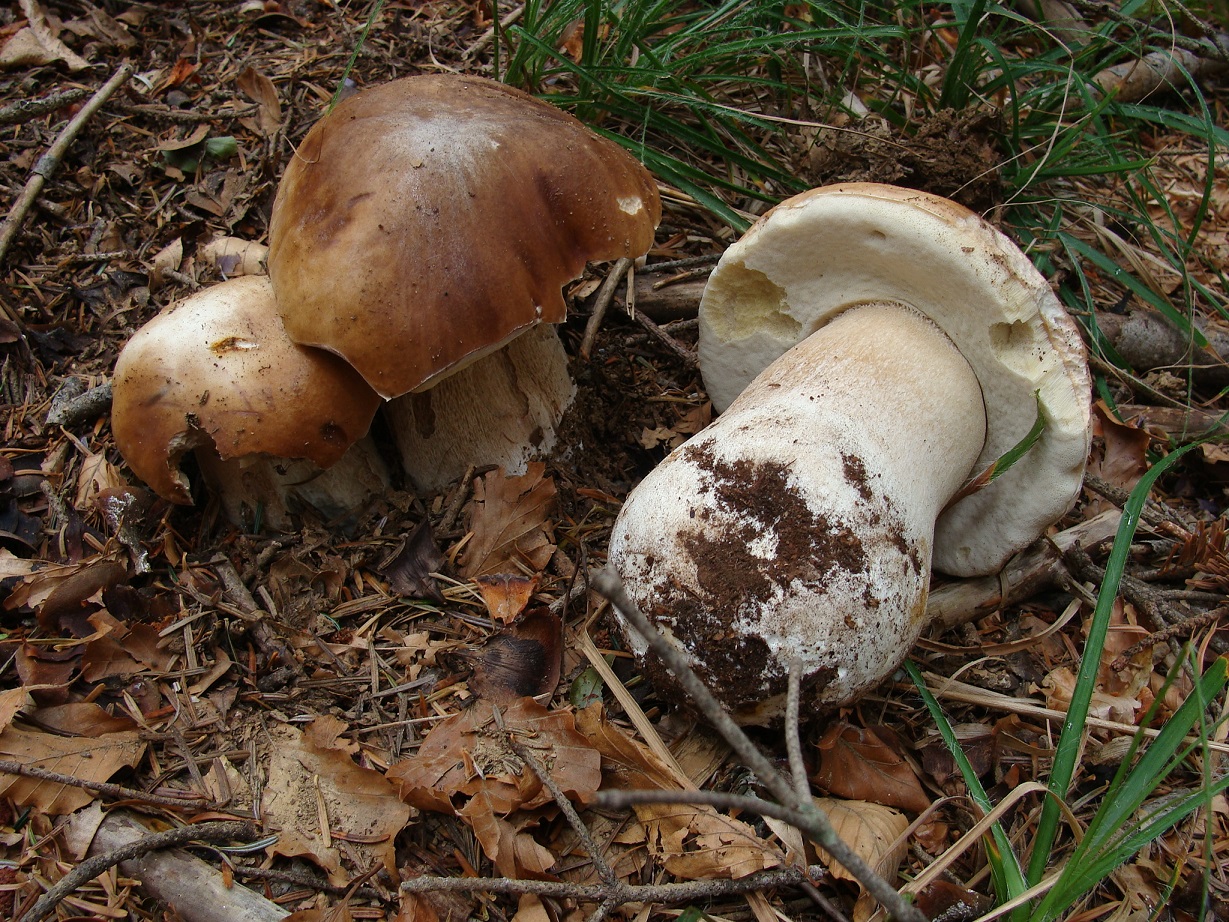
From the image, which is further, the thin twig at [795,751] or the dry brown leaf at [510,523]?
the dry brown leaf at [510,523]

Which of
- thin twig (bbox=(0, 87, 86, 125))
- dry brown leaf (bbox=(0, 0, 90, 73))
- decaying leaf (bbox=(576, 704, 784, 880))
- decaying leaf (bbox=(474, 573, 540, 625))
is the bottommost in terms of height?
decaying leaf (bbox=(576, 704, 784, 880))

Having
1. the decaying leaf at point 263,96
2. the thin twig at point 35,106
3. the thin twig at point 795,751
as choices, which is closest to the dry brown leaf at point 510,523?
the thin twig at point 795,751

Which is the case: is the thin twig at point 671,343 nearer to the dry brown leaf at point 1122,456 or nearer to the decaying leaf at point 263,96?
the dry brown leaf at point 1122,456

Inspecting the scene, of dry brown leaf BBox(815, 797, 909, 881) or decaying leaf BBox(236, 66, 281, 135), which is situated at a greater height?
decaying leaf BBox(236, 66, 281, 135)

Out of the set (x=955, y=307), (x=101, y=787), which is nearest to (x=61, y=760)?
(x=101, y=787)

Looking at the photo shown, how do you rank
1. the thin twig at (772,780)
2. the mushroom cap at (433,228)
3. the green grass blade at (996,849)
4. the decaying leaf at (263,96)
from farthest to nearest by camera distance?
the decaying leaf at (263,96) < the mushroom cap at (433,228) < the green grass blade at (996,849) < the thin twig at (772,780)

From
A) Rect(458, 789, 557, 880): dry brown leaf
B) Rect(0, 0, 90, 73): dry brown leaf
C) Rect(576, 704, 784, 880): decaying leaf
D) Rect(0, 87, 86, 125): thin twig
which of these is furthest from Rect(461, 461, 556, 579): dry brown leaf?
Rect(0, 0, 90, 73): dry brown leaf

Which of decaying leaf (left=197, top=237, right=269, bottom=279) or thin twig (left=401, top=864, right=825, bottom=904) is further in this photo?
decaying leaf (left=197, top=237, right=269, bottom=279)

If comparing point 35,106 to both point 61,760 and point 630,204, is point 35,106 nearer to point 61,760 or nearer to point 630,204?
point 630,204

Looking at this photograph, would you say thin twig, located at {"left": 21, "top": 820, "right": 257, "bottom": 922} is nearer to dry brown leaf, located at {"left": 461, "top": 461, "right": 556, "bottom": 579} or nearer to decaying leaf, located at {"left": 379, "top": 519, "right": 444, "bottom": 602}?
decaying leaf, located at {"left": 379, "top": 519, "right": 444, "bottom": 602}
